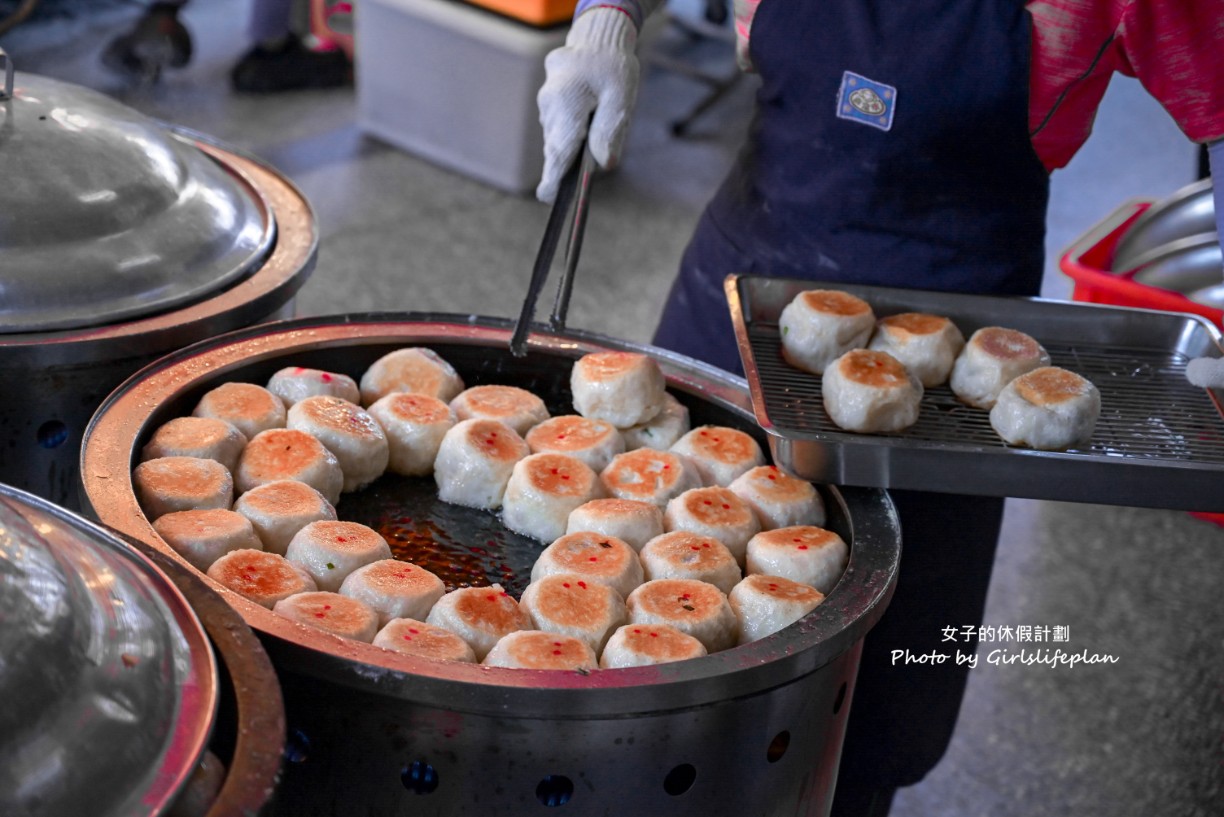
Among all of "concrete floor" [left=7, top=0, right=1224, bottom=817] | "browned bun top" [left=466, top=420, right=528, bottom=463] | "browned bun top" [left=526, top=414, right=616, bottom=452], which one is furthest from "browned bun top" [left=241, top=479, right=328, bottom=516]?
"concrete floor" [left=7, top=0, right=1224, bottom=817]

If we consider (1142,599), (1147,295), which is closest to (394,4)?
(1147,295)

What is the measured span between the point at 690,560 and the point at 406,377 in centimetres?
52

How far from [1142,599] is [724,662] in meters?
2.54

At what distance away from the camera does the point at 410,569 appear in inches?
54.0

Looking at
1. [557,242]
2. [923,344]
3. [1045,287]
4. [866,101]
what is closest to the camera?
[557,242]

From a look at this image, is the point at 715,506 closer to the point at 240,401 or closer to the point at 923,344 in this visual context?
the point at 923,344

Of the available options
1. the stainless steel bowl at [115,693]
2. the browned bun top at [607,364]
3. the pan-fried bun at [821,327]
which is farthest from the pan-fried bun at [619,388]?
the stainless steel bowl at [115,693]

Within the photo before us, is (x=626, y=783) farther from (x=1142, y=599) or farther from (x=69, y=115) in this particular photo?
(x=1142, y=599)

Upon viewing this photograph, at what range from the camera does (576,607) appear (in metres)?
1.34

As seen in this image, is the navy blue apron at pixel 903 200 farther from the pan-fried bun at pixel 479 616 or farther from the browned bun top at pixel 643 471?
the pan-fried bun at pixel 479 616

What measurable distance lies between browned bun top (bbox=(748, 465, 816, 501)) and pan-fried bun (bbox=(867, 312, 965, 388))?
0.28 metres

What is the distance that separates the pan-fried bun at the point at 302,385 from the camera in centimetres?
166

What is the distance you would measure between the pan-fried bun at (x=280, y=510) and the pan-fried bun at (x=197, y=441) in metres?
0.07

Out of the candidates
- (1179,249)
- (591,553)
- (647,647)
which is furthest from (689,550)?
(1179,249)
